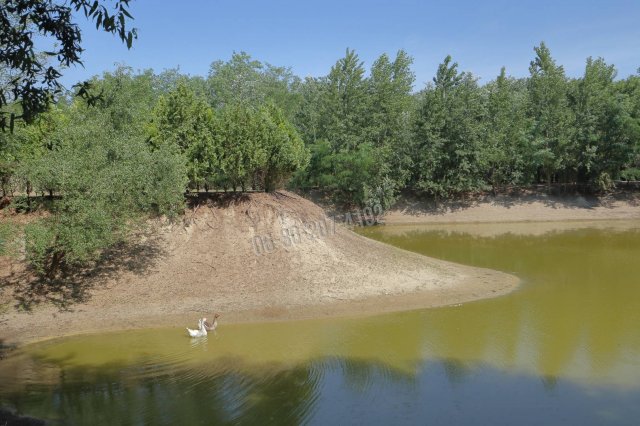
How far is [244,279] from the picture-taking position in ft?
A: 65.5

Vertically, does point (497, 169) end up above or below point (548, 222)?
above

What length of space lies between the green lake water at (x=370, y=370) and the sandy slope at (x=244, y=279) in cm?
121

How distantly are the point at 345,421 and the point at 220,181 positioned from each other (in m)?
16.3

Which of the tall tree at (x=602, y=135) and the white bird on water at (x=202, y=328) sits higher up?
the tall tree at (x=602, y=135)

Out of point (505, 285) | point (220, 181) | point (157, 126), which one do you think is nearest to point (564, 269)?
point (505, 285)

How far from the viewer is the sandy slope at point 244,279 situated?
17812 mm

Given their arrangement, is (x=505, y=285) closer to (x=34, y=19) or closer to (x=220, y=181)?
(x=220, y=181)

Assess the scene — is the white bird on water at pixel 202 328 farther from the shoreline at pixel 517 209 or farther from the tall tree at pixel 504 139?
the tall tree at pixel 504 139

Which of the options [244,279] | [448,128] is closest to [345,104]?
[448,128]

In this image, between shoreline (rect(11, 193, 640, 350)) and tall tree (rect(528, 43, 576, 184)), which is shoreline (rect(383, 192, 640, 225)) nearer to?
tall tree (rect(528, 43, 576, 184))

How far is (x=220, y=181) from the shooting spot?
24812 millimetres

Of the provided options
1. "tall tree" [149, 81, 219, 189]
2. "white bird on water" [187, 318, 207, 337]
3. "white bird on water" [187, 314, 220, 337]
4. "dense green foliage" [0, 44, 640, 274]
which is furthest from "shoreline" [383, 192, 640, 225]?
"white bird on water" [187, 318, 207, 337]

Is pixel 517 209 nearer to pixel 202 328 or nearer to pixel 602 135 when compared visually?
pixel 602 135

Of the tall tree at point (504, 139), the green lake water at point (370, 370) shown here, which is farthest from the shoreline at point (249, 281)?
the tall tree at point (504, 139)
